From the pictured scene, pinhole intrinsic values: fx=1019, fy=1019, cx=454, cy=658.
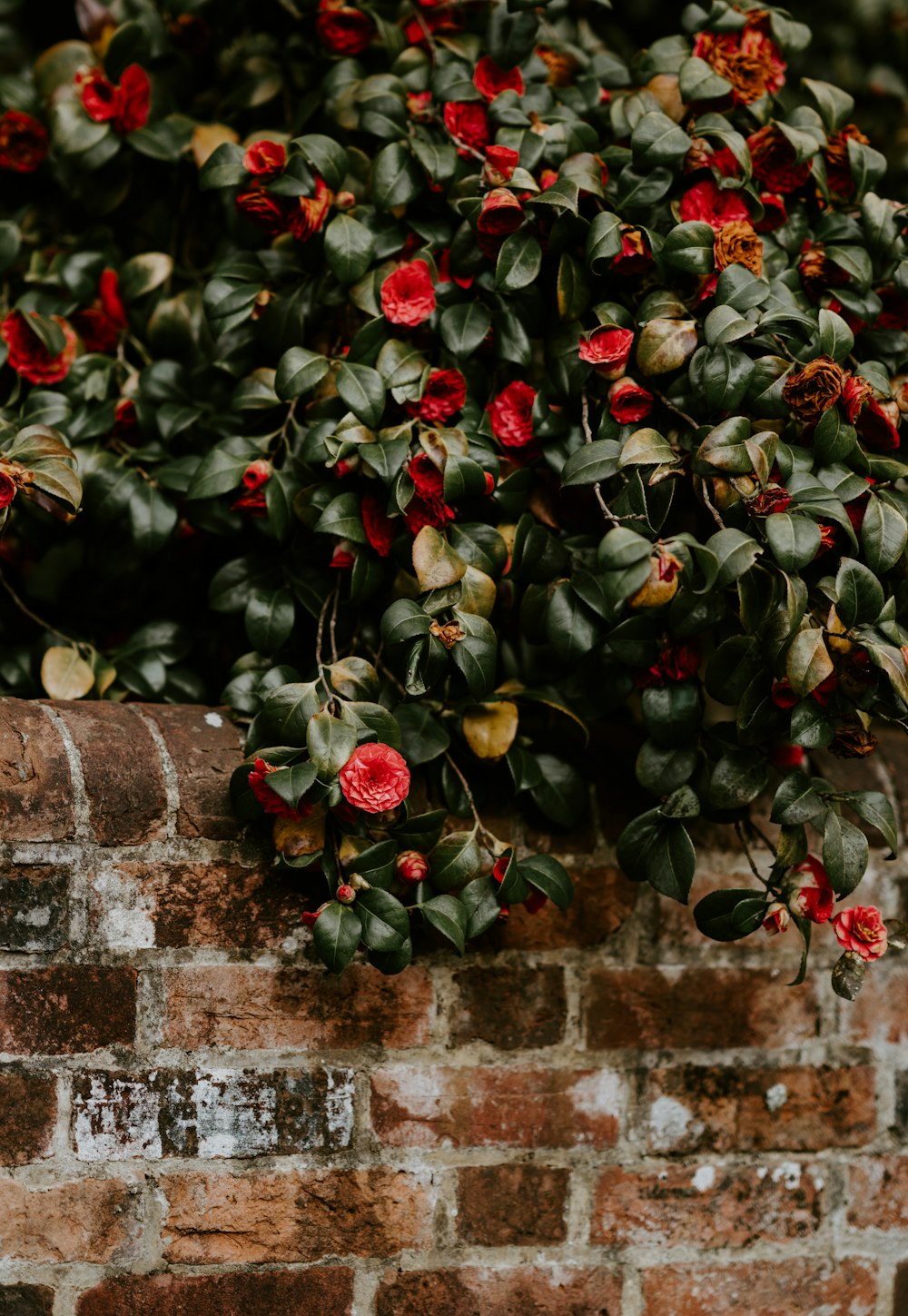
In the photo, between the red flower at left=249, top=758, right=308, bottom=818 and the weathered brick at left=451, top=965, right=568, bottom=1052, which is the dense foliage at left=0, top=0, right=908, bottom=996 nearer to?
the red flower at left=249, top=758, right=308, bottom=818

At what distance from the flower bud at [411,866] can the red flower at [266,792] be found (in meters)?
0.09

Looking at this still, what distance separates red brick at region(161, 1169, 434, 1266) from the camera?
0.86m

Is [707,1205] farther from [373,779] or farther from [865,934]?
[373,779]

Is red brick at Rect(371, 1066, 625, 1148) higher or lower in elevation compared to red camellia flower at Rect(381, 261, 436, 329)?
lower

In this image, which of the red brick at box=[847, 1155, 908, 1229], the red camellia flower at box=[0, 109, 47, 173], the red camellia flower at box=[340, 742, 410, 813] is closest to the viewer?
the red camellia flower at box=[340, 742, 410, 813]

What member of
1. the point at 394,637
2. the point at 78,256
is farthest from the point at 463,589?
the point at 78,256

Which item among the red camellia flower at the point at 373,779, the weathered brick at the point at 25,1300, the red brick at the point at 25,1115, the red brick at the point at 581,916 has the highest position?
the red camellia flower at the point at 373,779

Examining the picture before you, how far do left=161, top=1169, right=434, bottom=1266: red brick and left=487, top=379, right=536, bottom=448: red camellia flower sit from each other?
2.20 feet

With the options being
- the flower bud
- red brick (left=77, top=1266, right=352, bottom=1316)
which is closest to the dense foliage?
the flower bud

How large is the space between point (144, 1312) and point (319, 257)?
97cm

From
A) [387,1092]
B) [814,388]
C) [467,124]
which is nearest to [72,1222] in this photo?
[387,1092]

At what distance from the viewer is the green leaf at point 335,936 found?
81 centimetres

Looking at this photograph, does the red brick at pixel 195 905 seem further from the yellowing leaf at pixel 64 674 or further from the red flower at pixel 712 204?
the red flower at pixel 712 204

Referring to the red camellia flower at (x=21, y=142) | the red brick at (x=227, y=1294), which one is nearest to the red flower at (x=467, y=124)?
the red camellia flower at (x=21, y=142)
